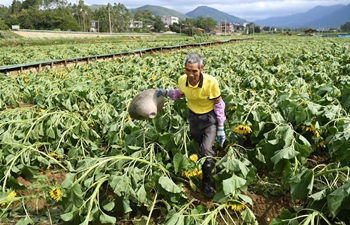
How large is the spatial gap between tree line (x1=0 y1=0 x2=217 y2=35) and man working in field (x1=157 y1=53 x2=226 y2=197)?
56.6 m

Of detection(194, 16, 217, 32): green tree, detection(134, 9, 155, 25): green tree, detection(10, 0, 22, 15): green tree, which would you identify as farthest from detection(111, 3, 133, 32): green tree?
detection(134, 9, 155, 25): green tree

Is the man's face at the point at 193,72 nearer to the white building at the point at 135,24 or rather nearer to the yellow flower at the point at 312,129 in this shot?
the yellow flower at the point at 312,129

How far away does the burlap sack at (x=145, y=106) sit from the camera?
3195 millimetres

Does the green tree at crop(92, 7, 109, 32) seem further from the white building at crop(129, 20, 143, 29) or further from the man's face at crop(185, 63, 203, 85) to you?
the man's face at crop(185, 63, 203, 85)

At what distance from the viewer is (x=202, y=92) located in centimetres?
308

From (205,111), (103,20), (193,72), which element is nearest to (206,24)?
(103,20)

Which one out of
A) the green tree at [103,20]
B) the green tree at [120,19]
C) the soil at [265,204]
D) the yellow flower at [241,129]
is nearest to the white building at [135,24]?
the green tree at [120,19]

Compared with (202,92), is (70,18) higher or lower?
higher

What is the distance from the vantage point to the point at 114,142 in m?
3.86

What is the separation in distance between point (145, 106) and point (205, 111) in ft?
1.88

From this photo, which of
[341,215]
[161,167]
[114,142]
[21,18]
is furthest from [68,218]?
[21,18]

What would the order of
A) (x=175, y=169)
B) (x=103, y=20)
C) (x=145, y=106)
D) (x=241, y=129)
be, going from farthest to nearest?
1. (x=103, y=20)
2. (x=241, y=129)
3. (x=145, y=106)
4. (x=175, y=169)

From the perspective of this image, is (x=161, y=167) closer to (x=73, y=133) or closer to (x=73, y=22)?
(x=73, y=133)

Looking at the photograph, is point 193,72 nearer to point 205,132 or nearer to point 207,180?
point 205,132
